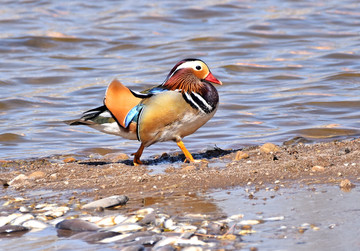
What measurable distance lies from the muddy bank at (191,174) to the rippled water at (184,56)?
1796 millimetres

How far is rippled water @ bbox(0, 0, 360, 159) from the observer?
32.2ft

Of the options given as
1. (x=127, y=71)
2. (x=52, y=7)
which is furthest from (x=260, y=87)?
(x=52, y=7)

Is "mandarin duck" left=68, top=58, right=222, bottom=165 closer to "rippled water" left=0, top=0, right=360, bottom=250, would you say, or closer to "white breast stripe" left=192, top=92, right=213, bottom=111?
"white breast stripe" left=192, top=92, right=213, bottom=111

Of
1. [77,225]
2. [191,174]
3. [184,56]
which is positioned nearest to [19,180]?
[191,174]

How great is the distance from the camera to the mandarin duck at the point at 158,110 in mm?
6746

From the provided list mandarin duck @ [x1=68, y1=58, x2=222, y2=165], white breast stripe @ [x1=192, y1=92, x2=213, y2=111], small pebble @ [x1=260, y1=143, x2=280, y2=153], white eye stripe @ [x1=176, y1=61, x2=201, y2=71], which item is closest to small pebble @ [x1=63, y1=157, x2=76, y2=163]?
mandarin duck @ [x1=68, y1=58, x2=222, y2=165]

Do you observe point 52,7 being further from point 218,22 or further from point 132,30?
point 218,22

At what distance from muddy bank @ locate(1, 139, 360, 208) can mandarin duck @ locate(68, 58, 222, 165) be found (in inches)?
14.1

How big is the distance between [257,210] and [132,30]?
514 inches

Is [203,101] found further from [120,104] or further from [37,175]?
[37,175]

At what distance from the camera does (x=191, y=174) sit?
6023 mm

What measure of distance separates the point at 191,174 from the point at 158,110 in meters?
0.96

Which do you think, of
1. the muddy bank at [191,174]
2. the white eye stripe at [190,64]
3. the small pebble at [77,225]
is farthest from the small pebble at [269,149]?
the small pebble at [77,225]

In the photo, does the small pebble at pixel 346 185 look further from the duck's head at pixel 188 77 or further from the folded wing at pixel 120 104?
the folded wing at pixel 120 104
